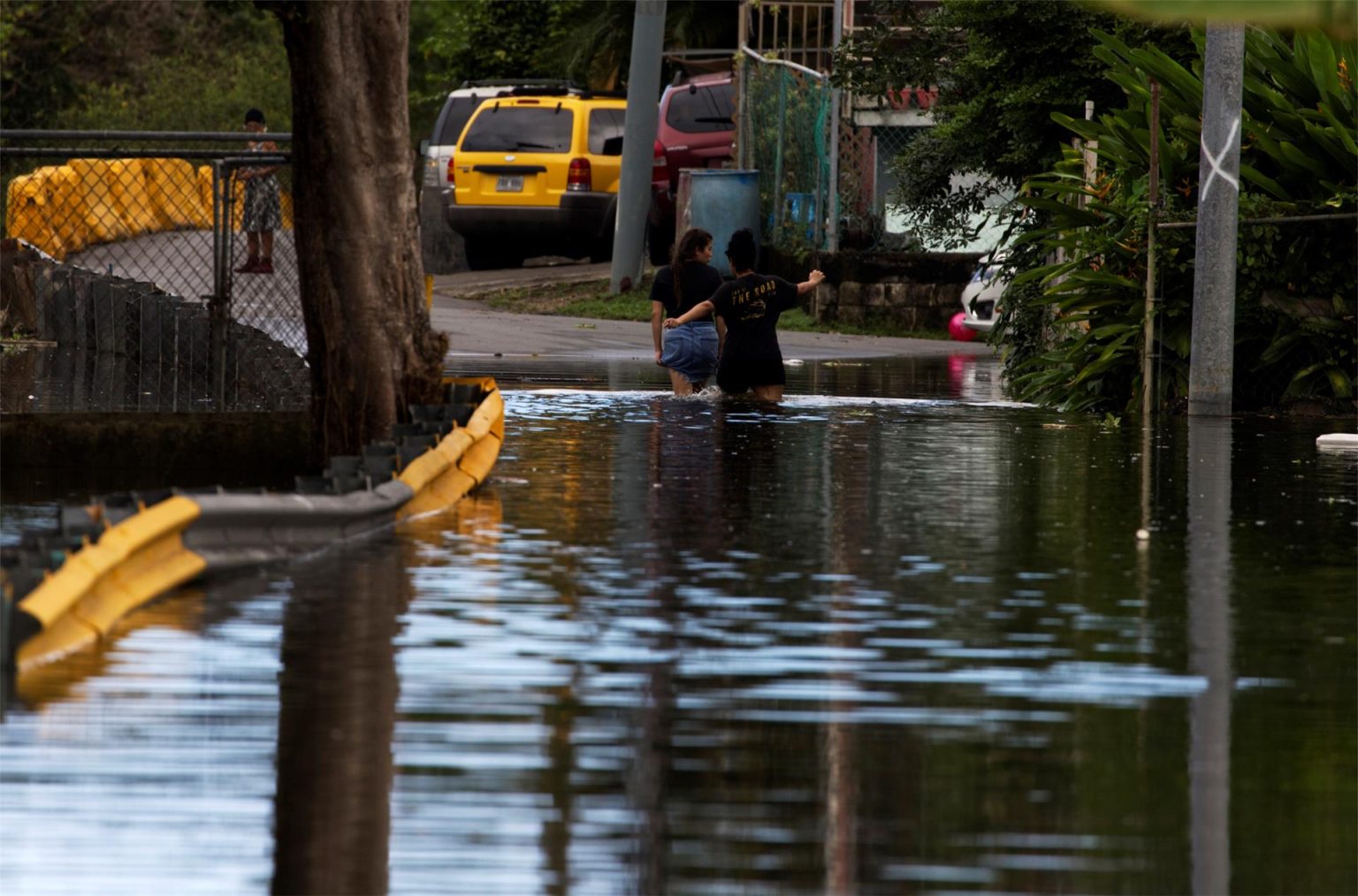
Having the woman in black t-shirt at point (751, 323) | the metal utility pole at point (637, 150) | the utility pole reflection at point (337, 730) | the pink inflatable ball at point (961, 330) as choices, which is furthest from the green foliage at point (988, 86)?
the utility pole reflection at point (337, 730)

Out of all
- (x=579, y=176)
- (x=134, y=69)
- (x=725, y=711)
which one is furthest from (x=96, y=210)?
(x=134, y=69)

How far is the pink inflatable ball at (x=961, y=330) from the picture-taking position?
28438 millimetres

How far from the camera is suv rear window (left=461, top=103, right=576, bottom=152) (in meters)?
33.4

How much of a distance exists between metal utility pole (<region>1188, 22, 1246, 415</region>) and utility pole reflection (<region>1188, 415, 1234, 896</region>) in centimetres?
344

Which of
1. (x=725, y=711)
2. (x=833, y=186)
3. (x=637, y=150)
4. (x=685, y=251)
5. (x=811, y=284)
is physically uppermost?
(x=637, y=150)

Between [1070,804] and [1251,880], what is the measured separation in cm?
63

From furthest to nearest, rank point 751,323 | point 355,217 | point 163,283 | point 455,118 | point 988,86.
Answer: point 455,118
point 163,283
point 988,86
point 751,323
point 355,217

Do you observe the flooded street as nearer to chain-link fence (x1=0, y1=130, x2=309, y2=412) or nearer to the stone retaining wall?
chain-link fence (x1=0, y1=130, x2=309, y2=412)

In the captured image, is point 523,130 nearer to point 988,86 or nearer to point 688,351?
point 988,86

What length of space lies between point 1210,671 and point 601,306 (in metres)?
23.6

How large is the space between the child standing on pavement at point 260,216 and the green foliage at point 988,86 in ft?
25.4

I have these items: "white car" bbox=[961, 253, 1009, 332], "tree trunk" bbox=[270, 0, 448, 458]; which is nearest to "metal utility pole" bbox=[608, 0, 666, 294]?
"white car" bbox=[961, 253, 1009, 332]

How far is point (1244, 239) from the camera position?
677 inches

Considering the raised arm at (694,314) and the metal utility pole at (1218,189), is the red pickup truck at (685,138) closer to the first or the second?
the raised arm at (694,314)
